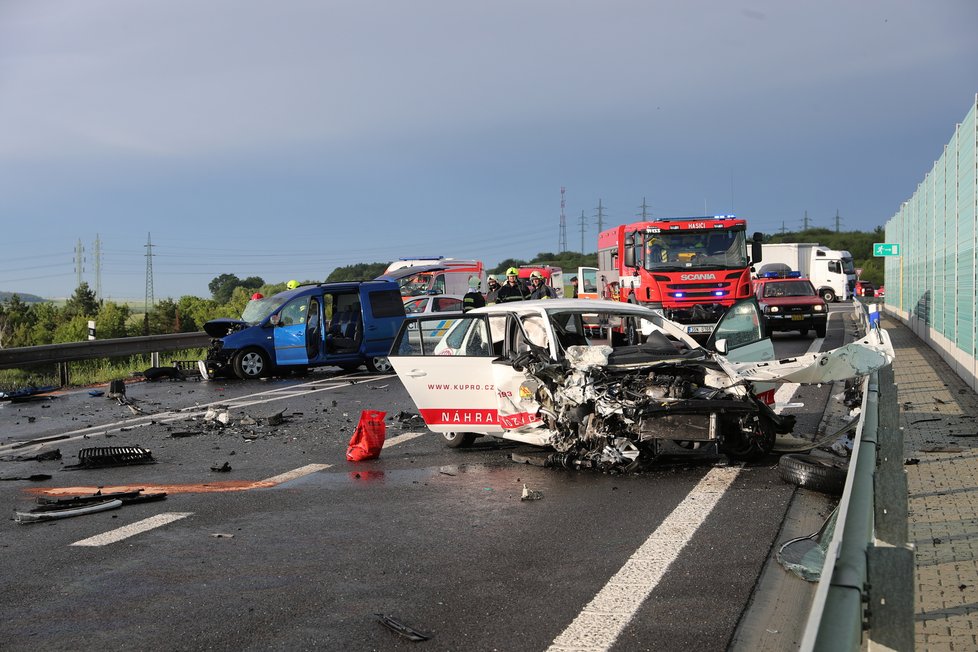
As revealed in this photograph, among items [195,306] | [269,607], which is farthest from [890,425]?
[195,306]

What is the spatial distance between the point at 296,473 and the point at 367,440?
87 centimetres

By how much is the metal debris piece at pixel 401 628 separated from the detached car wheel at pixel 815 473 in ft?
13.3

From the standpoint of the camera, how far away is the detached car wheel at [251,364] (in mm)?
19578

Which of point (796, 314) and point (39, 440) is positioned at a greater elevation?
point (796, 314)

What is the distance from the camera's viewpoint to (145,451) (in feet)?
32.9

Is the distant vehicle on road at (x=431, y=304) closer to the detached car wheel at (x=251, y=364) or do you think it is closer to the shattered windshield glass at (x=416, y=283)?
the detached car wheel at (x=251, y=364)

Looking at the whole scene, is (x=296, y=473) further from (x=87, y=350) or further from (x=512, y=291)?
(x=87, y=350)

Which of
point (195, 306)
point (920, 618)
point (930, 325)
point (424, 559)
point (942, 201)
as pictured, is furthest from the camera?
point (195, 306)

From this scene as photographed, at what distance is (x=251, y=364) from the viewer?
19766mm

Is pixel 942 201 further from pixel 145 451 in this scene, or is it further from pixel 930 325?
pixel 145 451

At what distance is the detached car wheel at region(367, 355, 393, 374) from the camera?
2008 cm

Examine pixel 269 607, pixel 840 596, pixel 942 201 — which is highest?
pixel 942 201

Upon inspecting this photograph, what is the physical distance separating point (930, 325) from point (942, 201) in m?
3.00

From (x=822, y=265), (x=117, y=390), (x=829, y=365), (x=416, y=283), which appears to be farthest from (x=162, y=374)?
(x=822, y=265)
